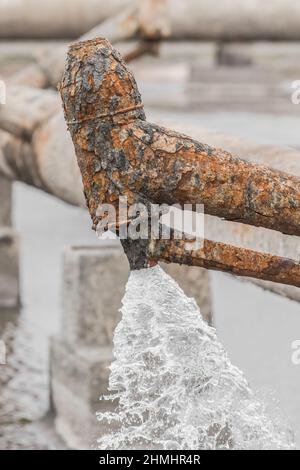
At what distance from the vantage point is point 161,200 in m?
2.37

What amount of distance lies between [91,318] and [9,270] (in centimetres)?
241

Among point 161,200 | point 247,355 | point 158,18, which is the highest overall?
point 158,18

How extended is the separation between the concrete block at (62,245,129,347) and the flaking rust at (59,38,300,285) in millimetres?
2247

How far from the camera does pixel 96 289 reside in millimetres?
4676

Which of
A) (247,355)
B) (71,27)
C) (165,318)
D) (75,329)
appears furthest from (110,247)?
(71,27)

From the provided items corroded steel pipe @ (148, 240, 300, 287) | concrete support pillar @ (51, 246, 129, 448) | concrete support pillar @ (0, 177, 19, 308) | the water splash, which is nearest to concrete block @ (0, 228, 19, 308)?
concrete support pillar @ (0, 177, 19, 308)

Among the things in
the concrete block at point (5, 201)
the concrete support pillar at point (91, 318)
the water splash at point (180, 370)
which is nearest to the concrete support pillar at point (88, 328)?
the concrete support pillar at point (91, 318)

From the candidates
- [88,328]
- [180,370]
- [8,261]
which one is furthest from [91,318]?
[8,261]

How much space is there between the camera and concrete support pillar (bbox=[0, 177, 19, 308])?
22.8ft

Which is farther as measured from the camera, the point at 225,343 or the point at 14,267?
the point at 14,267

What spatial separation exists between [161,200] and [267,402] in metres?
0.76

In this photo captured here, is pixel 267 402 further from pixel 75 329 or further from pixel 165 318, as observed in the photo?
pixel 75 329

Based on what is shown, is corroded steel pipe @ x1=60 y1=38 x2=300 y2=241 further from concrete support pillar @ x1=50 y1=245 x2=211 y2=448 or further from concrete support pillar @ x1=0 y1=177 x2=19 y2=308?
concrete support pillar @ x1=0 y1=177 x2=19 y2=308
